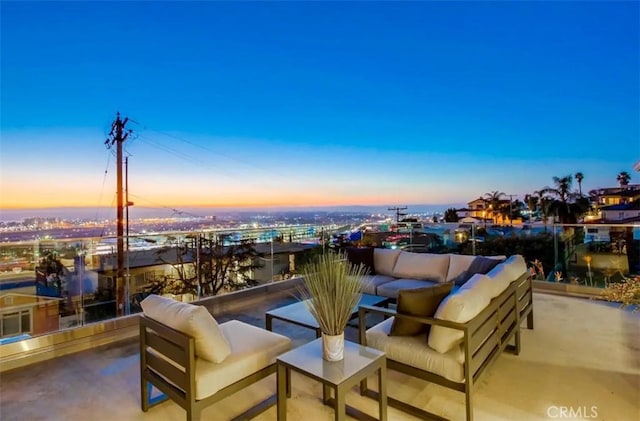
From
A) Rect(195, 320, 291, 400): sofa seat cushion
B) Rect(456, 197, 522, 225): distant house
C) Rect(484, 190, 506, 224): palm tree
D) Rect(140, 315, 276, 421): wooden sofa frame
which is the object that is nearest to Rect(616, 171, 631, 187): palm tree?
Rect(456, 197, 522, 225): distant house

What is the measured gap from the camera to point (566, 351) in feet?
9.87

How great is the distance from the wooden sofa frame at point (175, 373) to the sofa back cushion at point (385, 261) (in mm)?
2690

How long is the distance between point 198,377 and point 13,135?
26.8ft

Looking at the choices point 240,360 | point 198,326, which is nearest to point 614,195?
point 240,360

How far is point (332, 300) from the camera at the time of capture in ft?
5.80

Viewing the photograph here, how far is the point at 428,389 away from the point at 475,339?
2.13 feet

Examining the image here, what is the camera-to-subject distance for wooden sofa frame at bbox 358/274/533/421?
1908 millimetres

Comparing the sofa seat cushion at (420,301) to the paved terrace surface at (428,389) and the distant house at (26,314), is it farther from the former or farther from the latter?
the distant house at (26,314)

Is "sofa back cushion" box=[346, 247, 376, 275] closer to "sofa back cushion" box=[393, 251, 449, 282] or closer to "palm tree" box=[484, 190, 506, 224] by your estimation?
"sofa back cushion" box=[393, 251, 449, 282]

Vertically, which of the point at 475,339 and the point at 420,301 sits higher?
the point at 420,301

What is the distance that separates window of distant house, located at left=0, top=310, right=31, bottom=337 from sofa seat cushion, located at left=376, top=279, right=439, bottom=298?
362cm

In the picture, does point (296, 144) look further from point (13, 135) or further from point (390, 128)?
point (13, 135)

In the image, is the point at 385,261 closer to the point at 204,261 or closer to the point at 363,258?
the point at 363,258

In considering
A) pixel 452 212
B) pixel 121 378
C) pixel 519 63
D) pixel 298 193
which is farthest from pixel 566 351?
pixel 452 212
